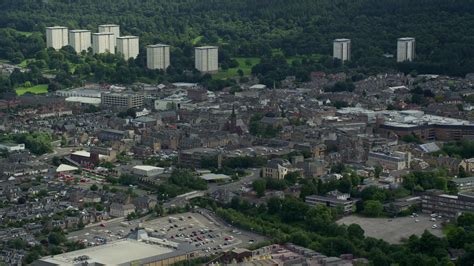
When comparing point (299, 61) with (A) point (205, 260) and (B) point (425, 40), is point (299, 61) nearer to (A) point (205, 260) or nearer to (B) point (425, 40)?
(B) point (425, 40)

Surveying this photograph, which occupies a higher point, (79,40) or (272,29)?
(272,29)

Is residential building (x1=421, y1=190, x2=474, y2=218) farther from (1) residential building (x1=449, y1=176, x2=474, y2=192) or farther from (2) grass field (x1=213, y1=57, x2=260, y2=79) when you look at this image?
(2) grass field (x1=213, y1=57, x2=260, y2=79)

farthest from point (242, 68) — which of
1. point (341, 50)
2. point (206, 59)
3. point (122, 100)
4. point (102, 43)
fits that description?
point (122, 100)

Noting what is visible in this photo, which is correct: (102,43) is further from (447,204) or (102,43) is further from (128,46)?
(447,204)

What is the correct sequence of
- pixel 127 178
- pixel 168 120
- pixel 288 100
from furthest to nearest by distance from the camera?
pixel 288 100 < pixel 168 120 < pixel 127 178

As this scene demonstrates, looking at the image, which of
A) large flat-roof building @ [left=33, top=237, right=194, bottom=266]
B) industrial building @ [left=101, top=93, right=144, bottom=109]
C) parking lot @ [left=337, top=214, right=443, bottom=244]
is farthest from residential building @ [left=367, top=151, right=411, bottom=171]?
industrial building @ [left=101, top=93, right=144, bottom=109]

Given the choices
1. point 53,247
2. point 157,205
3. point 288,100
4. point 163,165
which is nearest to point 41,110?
point 288,100
